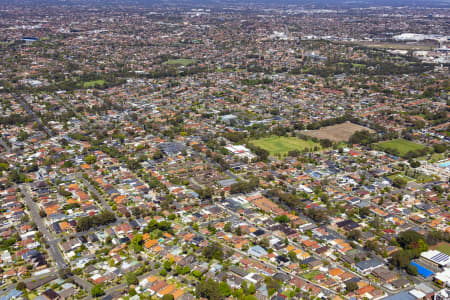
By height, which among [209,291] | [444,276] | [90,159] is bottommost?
[444,276]

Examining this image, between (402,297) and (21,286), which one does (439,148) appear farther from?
(21,286)

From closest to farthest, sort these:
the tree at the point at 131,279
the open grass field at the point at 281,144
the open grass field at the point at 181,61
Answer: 1. the tree at the point at 131,279
2. the open grass field at the point at 281,144
3. the open grass field at the point at 181,61

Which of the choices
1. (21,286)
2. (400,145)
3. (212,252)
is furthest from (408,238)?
(21,286)

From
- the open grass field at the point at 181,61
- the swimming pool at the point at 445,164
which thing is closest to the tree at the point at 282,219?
the swimming pool at the point at 445,164

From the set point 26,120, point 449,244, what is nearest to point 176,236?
point 449,244

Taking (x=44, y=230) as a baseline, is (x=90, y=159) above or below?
above

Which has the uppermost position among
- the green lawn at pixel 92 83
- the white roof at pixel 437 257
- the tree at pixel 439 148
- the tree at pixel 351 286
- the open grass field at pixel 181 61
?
the open grass field at pixel 181 61

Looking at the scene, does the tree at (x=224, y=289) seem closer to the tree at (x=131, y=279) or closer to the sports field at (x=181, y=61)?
the tree at (x=131, y=279)
